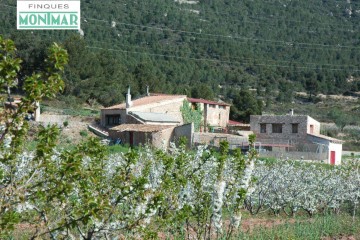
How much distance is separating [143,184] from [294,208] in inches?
471

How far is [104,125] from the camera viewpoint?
38.8 meters

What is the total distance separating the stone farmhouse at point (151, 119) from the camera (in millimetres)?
34406

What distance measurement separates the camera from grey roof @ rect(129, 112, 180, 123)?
36.9 meters

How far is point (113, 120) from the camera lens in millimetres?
38625

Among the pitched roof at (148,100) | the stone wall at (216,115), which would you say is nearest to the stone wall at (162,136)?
the pitched roof at (148,100)

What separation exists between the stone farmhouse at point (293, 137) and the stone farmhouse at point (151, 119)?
13.7ft

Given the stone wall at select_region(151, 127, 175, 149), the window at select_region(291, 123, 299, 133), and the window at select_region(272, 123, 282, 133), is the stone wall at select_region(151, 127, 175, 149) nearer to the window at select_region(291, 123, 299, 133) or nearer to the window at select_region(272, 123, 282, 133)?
the window at select_region(272, 123, 282, 133)

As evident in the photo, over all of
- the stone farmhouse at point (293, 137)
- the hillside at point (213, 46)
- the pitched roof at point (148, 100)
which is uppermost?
the hillside at point (213, 46)

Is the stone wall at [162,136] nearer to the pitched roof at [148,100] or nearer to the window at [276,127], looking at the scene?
the pitched roof at [148,100]

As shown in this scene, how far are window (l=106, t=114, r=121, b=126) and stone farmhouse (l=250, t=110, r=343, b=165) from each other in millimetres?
8104

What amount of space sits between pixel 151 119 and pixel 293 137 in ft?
27.7

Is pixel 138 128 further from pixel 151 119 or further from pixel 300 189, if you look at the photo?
pixel 300 189

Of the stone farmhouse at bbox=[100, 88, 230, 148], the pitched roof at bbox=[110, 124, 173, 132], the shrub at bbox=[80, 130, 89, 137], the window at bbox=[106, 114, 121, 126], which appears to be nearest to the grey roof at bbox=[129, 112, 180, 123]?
the stone farmhouse at bbox=[100, 88, 230, 148]

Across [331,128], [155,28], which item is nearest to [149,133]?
[331,128]
